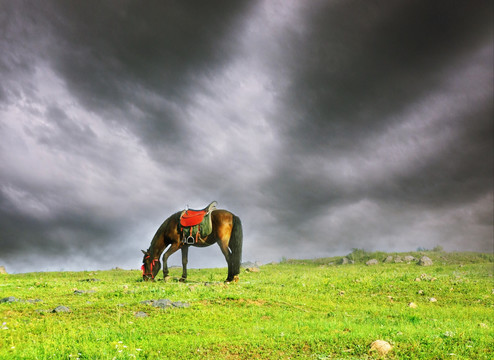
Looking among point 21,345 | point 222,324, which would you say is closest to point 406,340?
point 222,324

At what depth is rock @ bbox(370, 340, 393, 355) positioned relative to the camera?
8391mm

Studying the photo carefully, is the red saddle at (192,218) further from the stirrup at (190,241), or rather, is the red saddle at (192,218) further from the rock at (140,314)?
the rock at (140,314)

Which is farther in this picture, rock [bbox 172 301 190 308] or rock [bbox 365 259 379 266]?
rock [bbox 365 259 379 266]

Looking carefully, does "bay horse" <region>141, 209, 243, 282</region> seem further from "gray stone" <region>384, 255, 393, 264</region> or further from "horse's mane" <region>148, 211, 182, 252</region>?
"gray stone" <region>384, 255, 393, 264</region>

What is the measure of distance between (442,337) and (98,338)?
8.57 meters

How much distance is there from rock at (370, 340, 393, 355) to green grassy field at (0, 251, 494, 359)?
17 centimetres

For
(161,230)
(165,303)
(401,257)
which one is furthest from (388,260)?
(165,303)

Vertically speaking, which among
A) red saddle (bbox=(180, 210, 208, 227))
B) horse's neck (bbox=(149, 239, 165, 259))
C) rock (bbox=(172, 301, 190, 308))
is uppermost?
red saddle (bbox=(180, 210, 208, 227))

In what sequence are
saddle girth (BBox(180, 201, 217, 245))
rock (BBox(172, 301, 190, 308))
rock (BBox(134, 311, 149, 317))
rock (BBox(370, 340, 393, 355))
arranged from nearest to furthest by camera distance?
rock (BBox(370, 340, 393, 355)) → rock (BBox(134, 311, 149, 317)) → rock (BBox(172, 301, 190, 308)) → saddle girth (BBox(180, 201, 217, 245))


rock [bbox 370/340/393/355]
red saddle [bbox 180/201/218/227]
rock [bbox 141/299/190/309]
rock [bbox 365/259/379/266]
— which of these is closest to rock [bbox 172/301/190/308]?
rock [bbox 141/299/190/309]

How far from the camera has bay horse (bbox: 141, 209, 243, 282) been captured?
2088 cm

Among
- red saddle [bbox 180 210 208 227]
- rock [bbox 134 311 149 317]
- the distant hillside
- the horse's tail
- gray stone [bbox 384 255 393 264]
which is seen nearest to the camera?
rock [bbox 134 311 149 317]

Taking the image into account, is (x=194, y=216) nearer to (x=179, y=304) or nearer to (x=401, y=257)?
(x=179, y=304)

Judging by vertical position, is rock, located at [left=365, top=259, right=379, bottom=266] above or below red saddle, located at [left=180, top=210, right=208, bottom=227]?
below
